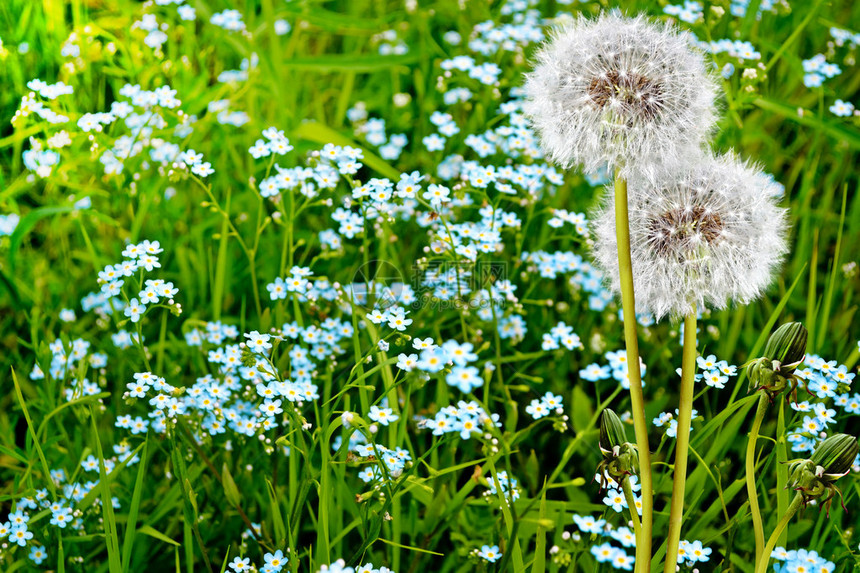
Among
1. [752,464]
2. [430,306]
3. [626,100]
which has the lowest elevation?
[430,306]

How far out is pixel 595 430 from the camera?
2.16m

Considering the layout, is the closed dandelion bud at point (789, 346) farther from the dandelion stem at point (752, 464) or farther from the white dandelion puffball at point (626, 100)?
the white dandelion puffball at point (626, 100)

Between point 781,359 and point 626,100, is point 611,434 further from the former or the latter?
point 626,100

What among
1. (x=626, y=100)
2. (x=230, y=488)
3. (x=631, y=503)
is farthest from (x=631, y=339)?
(x=230, y=488)

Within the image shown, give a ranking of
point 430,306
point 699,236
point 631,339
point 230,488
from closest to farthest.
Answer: point 631,339, point 699,236, point 230,488, point 430,306

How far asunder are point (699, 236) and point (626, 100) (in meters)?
0.25

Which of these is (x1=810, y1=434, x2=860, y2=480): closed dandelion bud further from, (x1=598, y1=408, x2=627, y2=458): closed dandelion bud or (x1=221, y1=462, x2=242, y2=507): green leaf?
(x1=221, y1=462, x2=242, y2=507): green leaf

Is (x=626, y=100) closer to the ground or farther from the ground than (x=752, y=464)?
farther from the ground

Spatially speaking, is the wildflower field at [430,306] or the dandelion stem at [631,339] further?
the wildflower field at [430,306]

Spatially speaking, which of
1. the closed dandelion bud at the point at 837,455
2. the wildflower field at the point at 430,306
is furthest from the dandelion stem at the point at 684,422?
the closed dandelion bud at the point at 837,455

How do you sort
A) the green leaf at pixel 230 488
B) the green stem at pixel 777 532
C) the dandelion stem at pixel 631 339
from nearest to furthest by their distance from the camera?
the dandelion stem at pixel 631 339 < the green stem at pixel 777 532 < the green leaf at pixel 230 488

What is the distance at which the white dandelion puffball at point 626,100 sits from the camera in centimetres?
127

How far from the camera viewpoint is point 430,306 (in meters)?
2.24

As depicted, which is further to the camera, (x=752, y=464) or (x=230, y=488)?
(x=230, y=488)
